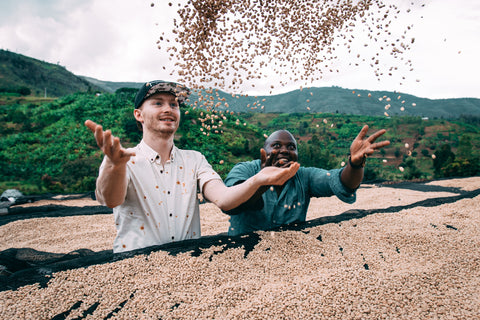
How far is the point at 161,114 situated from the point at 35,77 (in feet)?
229

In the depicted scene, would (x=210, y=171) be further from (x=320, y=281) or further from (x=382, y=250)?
(x=382, y=250)

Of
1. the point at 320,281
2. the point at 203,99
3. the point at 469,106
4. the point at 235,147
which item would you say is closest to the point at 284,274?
the point at 320,281

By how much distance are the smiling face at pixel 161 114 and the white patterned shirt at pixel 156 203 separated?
16 cm

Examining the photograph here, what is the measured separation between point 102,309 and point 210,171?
1.15 m

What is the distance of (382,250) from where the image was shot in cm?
198

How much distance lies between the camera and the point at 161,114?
2053 mm

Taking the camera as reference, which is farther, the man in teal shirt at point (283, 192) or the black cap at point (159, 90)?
the man in teal shirt at point (283, 192)

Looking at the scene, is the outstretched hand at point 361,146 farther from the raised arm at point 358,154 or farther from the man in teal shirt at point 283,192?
the man in teal shirt at point 283,192

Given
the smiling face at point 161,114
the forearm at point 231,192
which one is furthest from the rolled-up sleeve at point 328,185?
the smiling face at point 161,114

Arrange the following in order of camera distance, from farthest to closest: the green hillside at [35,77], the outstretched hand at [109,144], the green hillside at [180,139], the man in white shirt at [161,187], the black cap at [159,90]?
1. the green hillside at [35,77]
2. the green hillside at [180,139]
3. the black cap at [159,90]
4. the man in white shirt at [161,187]
5. the outstretched hand at [109,144]

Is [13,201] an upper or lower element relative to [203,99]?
lower

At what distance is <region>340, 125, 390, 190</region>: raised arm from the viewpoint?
1.84 m

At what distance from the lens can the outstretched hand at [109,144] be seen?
1443 millimetres

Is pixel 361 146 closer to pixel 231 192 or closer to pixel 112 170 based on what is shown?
pixel 231 192
